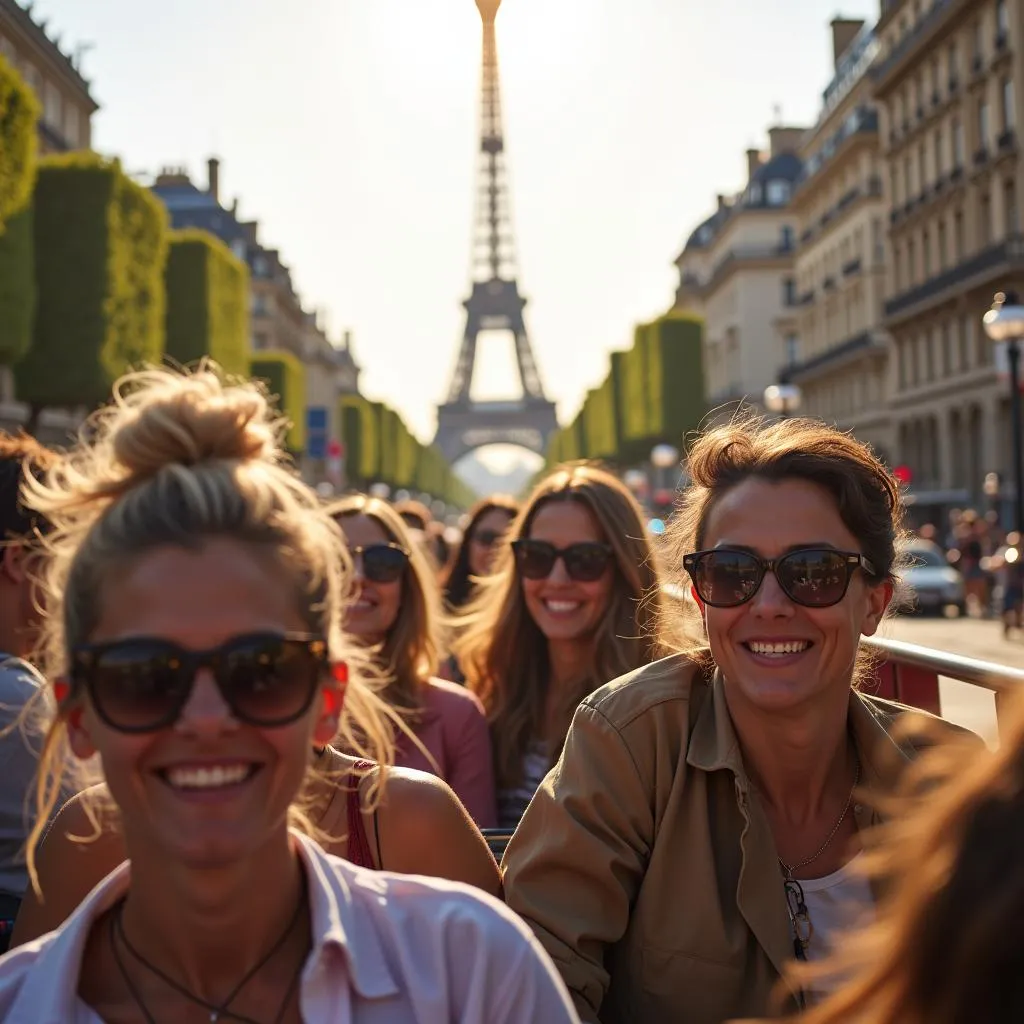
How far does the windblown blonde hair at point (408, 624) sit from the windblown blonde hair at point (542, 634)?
0.13 m

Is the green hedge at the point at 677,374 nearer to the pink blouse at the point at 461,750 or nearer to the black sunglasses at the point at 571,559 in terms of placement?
the black sunglasses at the point at 571,559

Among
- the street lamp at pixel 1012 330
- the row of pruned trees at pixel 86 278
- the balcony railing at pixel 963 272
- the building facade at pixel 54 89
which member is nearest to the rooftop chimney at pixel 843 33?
the balcony railing at pixel 963 272

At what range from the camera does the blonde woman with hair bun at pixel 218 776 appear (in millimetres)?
1880

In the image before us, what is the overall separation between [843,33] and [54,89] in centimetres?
3483

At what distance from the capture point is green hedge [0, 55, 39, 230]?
23.7m

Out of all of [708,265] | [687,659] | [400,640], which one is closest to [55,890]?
[687,659]

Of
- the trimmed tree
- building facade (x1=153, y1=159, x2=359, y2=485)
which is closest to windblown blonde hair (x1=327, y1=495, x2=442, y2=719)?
the trimmed tree

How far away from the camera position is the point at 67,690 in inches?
80.0

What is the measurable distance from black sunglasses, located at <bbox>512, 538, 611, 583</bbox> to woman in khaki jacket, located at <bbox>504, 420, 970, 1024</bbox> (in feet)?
5.78

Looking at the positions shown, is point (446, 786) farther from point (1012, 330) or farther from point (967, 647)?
point (967, 647)

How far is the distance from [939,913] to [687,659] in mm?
1817

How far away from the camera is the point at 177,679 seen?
1887 millimetres

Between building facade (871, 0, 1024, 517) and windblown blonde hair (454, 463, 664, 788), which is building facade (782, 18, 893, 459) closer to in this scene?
building facade (871, 0, 1024, 517)

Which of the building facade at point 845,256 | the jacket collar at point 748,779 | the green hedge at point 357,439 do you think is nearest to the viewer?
the jacket collar at point 748,779
